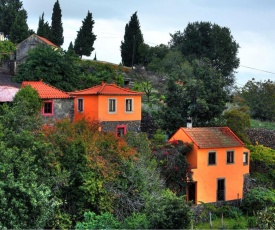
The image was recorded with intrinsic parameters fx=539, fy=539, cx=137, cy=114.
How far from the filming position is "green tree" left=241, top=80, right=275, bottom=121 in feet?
196

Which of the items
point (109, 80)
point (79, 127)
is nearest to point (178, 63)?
point (109, 80)

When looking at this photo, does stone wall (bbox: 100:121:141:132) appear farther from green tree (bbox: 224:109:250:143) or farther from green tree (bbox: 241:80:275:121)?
green tree (bbox: 241:80:275:121)

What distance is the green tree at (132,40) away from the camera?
234ft

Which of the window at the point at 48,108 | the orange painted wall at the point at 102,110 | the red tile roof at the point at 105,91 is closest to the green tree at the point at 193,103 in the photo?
the orange painted wall at the point at 102,110

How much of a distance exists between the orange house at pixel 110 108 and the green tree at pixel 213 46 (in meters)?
36.0

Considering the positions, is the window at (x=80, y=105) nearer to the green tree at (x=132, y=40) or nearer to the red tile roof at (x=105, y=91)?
the red tile roof at (x=105, y=91)

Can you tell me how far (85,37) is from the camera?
68.9 meters

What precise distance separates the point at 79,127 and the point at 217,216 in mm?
10691

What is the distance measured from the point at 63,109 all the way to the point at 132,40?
122 ft

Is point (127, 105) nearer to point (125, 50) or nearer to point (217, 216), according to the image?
point (217, 216)

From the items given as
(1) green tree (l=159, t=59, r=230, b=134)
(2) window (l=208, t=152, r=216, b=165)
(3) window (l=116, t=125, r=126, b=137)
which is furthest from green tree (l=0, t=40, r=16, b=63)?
(2) window (l=208, t=152, r=216, b=165)

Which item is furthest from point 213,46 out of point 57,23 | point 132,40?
point 57,23

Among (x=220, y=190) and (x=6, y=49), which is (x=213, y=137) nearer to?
(x=220, y=190)

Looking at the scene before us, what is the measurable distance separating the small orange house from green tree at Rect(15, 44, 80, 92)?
7729mm
